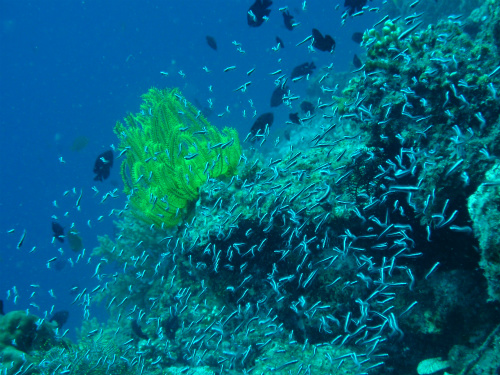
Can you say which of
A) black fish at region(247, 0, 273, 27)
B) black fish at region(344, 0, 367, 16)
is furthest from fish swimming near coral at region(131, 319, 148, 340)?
black fish at region(344, 0, 367, 16)

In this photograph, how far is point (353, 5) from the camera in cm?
641

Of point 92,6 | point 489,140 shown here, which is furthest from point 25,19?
point 489,140

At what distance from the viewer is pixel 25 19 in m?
83.8

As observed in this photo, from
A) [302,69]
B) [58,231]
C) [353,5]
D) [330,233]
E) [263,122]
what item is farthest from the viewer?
[302,69]

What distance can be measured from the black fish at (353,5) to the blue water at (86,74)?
5613 centimetres

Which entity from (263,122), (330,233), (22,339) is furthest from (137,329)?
(263,122)

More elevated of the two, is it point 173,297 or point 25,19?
point 25,19

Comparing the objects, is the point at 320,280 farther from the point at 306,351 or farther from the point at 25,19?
the point at 25,19

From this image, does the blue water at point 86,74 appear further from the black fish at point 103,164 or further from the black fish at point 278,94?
the black fish at point 103,164

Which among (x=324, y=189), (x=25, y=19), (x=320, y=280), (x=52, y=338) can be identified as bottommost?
(x=320, y=280)

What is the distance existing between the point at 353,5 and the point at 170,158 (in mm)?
5206

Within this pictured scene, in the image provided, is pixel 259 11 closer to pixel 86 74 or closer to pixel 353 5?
pixel 353 5

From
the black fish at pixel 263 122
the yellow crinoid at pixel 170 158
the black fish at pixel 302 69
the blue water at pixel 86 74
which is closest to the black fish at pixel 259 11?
the black fish at pixel 302 69

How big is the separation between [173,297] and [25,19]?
111m
